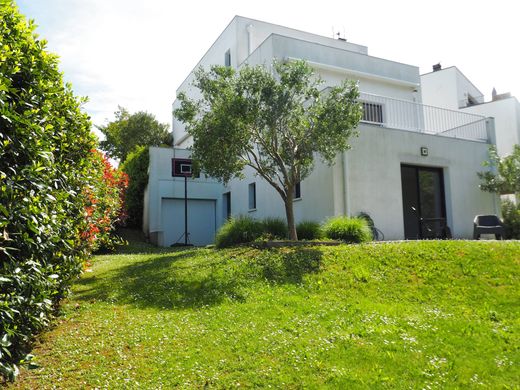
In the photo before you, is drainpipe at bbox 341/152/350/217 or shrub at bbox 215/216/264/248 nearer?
shrub at bbox 215/216/264/248

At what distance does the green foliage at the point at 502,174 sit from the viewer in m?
14.6

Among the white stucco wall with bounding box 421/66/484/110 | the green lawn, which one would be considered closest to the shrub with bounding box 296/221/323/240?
the green lawn

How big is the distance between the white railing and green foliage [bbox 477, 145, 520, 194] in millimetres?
1130

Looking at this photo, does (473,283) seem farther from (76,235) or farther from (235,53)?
(235,53)

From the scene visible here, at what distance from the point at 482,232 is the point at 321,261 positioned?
23.3 feet

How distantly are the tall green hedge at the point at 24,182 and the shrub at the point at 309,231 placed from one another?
783 centimetres

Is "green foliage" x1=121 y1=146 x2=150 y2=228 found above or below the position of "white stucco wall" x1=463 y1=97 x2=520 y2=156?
below

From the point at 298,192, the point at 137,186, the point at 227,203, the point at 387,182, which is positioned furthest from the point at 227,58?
the point at 387,182

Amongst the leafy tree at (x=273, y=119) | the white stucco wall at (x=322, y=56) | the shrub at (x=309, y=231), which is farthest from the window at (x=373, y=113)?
the shrub at (x=309, y=231)

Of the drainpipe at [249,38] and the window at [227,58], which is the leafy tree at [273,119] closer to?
the drainpipe at [249,38]

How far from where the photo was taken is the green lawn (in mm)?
4254

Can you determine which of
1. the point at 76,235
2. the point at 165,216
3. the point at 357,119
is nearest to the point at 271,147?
the point at 357,119

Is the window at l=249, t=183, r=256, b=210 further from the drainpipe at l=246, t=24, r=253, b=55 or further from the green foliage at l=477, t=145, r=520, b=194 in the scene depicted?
the green foliage at l=477, t=145, r=520, b=194

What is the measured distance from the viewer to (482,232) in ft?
42.5
